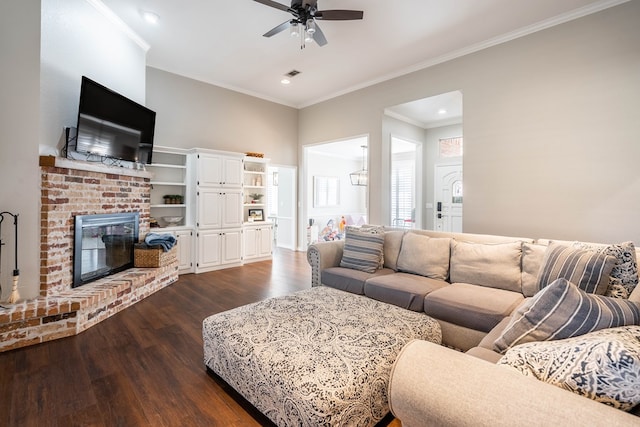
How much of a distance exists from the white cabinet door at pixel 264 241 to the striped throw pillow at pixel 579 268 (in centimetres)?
457

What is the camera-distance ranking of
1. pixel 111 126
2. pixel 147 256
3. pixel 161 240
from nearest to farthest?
pixel 111 126 < pixel 147 256 < pixel 161 240

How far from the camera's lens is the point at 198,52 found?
14.1ft

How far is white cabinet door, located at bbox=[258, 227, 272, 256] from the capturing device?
584 centimetres

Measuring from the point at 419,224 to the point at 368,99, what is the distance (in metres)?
3.01

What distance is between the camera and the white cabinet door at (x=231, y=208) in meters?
5.12

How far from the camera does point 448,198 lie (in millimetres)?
6418

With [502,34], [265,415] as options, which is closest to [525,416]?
[265,415]

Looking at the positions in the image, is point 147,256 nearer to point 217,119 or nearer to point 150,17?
point 217,119

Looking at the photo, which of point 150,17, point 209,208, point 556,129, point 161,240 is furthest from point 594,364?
point 209,208

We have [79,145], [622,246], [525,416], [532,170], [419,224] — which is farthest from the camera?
[419,224]

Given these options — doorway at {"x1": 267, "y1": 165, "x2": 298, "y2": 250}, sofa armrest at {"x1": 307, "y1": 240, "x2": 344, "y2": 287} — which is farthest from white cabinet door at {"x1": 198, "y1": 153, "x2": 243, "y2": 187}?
sofa armrest at {"x1": 307, "y1": 240, "x2": 344, "y2": 287}

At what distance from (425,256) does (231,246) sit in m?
3.42

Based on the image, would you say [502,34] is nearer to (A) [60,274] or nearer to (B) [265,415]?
(B) [265,415]

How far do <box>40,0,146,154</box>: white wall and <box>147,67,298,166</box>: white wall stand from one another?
3.37ft
